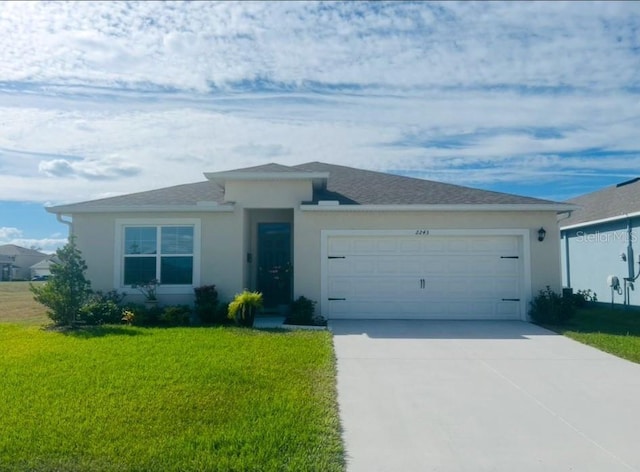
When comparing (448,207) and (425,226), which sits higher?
(448,207)

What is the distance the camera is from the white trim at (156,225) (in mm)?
13445

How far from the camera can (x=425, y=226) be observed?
13375mm

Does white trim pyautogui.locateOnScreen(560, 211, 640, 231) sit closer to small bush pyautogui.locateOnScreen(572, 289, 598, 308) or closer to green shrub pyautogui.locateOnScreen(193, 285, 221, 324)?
small bush pyautogui.locateOnScreen(572, 289, 598, 308)

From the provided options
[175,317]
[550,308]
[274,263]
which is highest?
[274,263]

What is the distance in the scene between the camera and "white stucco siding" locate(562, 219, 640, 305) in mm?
16578

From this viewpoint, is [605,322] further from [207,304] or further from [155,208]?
[155,208]

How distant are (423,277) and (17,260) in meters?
61.7

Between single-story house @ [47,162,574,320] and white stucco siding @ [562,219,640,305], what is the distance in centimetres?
473

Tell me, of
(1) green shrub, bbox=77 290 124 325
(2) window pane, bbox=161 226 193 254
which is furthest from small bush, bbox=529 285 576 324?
(1) green shrub, bbox=77 290 124 325

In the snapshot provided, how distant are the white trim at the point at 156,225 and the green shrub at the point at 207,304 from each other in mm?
482

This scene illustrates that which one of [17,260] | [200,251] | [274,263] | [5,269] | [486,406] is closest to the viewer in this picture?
[486,406]

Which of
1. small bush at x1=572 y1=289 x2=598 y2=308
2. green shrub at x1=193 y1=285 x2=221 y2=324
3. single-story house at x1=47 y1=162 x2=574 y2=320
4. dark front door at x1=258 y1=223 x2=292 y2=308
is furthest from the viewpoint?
small bush at x1=572 y1=289 x2=598 y2=308

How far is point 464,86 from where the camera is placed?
12.4 m

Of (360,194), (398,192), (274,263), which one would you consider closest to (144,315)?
(274,263)
